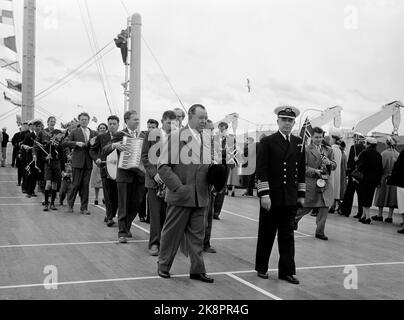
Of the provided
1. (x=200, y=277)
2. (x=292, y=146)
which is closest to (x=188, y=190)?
(x=200, y=277)

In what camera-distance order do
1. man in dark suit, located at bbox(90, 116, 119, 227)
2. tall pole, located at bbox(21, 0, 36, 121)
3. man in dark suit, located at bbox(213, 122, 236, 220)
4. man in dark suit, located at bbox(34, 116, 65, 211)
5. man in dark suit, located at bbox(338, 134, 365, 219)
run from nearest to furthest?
1. man in dark suit, located at bbox(213, 122, 236, 220)
2. man in dark suit, located at bbox(90, 116, 119, 227)
3. man in dark suit, located at bbox(34, 116, 65, 211)
4. man in dark suit, located at bbox(338, 134, 365, 219)
5. tall pole, located at bbox(21, 0, 36, 121)

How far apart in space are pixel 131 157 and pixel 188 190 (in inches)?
92.5

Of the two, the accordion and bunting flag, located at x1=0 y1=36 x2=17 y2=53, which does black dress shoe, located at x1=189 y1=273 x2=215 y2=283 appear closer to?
the accordion

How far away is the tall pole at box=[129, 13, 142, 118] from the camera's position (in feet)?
54.2

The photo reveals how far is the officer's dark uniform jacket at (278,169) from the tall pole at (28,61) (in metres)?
19.4

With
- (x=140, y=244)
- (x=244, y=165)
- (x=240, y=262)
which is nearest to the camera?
(x=240, y=262)

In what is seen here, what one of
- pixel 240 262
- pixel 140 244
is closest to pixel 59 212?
pixel 140 244

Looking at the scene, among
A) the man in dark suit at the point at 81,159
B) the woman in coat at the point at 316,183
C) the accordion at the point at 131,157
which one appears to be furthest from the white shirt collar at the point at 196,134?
the man in dark suit at the point at 81,159

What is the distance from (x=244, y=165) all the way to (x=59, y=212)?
292 inches

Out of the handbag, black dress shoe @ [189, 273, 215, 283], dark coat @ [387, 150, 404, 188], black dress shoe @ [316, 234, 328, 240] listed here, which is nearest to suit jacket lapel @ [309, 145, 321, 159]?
black dress shoe @ [316, 234, 328, 240]

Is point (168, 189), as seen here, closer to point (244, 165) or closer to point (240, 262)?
point (240, 262)

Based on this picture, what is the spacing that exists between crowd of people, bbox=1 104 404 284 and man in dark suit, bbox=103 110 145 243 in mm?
16

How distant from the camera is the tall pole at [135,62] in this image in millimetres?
16513
